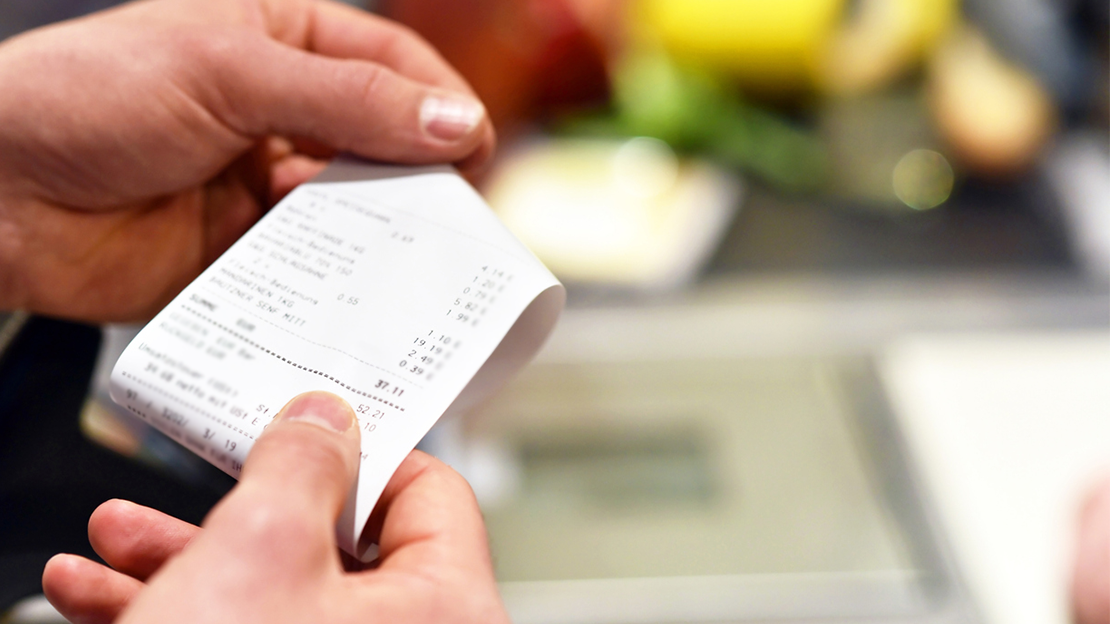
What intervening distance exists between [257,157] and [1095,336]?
0.93m

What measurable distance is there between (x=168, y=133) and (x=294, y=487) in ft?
0.95

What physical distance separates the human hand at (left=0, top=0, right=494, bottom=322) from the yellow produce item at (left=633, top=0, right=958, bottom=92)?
0.69m

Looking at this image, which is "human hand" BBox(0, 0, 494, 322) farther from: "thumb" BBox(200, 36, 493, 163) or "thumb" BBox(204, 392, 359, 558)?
"thumb" BBox(204, 392, 359, 558)

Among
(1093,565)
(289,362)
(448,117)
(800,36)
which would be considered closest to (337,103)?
(448,117)

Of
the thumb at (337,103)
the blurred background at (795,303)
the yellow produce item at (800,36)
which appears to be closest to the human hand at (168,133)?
the thumb at (337,103)

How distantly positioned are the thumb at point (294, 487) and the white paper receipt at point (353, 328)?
2 centimetres

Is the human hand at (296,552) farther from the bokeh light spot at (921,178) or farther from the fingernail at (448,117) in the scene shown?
the bokeh light spot at (921,178)

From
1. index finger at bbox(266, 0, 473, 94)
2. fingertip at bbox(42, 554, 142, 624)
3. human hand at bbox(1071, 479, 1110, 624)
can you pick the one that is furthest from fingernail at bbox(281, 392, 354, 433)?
human hand at bbox(1071, 479, 1110, 624)

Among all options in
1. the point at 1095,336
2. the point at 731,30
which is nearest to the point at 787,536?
the point at 1095,336

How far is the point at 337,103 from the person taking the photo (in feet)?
1.53

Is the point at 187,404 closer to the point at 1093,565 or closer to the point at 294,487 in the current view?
the point at 294,487

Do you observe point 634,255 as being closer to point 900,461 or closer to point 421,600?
point 900,461

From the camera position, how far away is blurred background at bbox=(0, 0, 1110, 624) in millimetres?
765

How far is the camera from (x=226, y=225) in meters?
0.49
